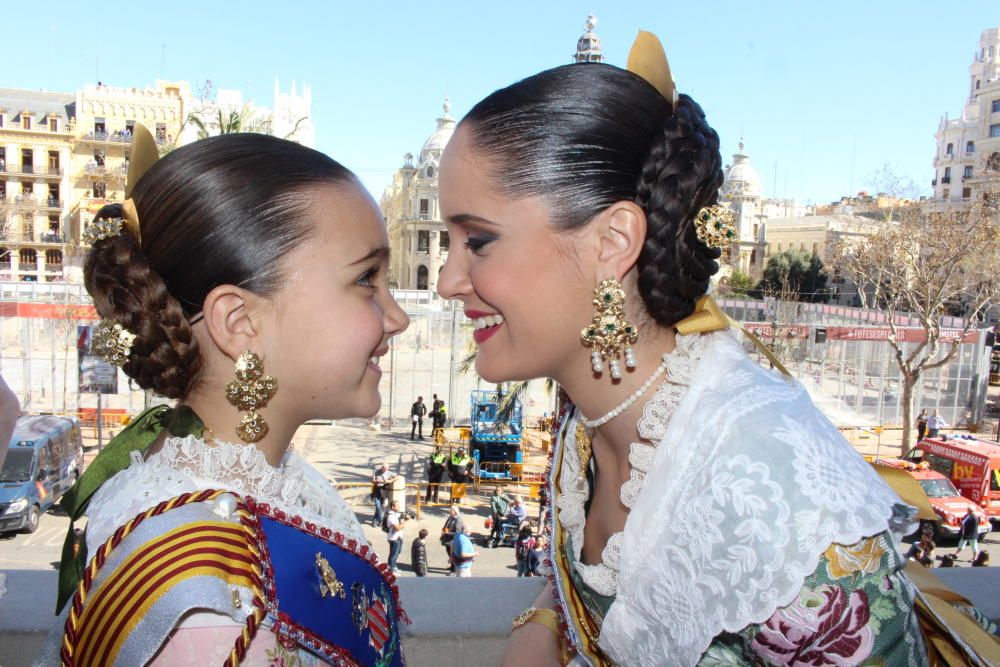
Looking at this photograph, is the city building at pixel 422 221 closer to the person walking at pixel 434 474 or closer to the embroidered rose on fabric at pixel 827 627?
the person walking at pixel 434 474

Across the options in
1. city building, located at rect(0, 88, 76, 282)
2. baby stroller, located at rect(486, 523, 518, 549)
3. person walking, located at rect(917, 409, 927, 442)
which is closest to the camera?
baby stroller, located at rect(486, 523, 518, 549)

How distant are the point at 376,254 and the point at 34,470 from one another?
1177 cm

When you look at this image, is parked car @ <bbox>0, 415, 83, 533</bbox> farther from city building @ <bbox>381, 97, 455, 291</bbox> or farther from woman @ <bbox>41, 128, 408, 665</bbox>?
city building @ <bbox>381, 97, 455, 291</bbox>

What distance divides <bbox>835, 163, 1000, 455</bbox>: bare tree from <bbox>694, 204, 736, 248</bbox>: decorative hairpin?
52.7 feet

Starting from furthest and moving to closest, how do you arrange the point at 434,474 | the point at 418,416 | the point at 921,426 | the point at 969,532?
the point at 921,426 < the point at 418,416 < the point at 434,474 < the point at 969,532

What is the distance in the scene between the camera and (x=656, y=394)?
1.70m

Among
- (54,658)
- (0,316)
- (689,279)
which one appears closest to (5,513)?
(0,316)

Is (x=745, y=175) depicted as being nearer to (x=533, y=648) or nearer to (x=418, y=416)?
(x=418, y=416)

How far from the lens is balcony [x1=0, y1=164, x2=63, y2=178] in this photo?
40.7 meters

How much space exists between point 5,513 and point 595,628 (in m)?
11.5

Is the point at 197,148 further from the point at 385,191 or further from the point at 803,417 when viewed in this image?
the point at 385,191

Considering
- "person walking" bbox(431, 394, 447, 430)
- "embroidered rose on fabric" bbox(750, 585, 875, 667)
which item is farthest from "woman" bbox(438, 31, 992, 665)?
"person walking" bbox(431, 394, 447, 430)

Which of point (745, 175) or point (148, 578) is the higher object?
point (745, 175)

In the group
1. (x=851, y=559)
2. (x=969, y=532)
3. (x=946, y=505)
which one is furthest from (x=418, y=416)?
(x=851, y=559)
